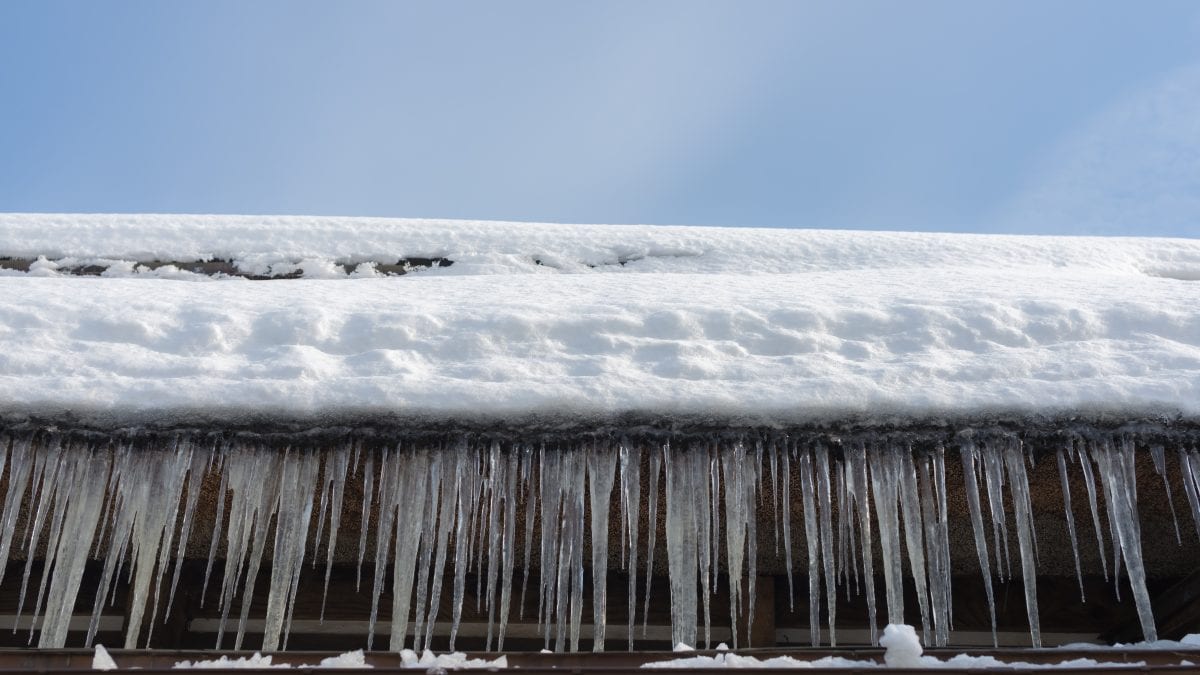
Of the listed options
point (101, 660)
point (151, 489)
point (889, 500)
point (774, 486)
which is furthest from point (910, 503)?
point (151, 489)

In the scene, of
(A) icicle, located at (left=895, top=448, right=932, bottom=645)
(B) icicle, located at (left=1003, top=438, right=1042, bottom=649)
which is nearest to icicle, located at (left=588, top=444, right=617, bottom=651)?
(A) icicle, located at (left=895, top=448, right=932, bottom=645)

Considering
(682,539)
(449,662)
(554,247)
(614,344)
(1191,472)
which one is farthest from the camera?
(554,247)

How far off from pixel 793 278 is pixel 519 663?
2.40 m

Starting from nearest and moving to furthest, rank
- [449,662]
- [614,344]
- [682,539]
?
1. [449,662]
2. [682,539]
3. [614,344]

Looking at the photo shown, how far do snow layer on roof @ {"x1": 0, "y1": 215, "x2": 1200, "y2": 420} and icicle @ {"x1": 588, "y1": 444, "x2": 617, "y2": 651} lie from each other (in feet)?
0.44

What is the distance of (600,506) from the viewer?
87.8 inches

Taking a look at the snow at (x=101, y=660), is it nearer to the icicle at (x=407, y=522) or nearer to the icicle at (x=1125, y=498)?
the icicle at (x=407, y=522)

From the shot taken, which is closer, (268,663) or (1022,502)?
(268,663)

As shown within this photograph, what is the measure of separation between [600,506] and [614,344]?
519 millimetres

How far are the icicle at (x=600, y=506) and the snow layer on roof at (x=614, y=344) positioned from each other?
134 mm

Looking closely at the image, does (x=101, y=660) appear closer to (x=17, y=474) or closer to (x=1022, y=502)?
(x=17, y=474)

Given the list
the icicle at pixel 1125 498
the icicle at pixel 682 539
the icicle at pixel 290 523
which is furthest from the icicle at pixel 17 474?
the icicle at pixel 1125 498

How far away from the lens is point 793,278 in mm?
3691

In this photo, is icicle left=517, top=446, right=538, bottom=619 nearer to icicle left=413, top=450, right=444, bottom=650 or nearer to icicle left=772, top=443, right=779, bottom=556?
icicle left=413, top=450, right=444, bottom=650
